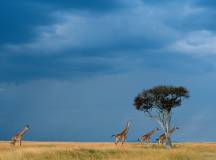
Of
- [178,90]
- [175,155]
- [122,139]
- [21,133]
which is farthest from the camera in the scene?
[178,90]

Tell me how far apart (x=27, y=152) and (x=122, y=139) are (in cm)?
2160

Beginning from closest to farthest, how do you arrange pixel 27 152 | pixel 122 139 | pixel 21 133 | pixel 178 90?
1. pixel 27 152
2. pixel 21 133
3. pixel 122 139
4. pixel 178 90

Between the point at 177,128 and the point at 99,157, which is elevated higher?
the point at 177,128

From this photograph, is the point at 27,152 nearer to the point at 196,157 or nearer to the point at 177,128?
the point at 196,157

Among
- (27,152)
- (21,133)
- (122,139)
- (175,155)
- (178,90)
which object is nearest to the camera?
(27,152)

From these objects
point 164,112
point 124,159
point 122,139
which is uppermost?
point 164,112

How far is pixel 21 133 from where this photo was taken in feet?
157

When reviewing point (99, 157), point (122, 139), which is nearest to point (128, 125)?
point (122, 139)

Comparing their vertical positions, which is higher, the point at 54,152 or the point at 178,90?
the point at 178,90

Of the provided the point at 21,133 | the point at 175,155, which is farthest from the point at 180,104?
the point at 175,155

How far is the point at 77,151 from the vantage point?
3372 centimetres

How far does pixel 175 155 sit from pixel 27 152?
10415mm

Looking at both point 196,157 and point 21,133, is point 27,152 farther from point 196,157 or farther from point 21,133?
point 21,133

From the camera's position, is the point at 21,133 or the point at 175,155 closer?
the point at 175,155
